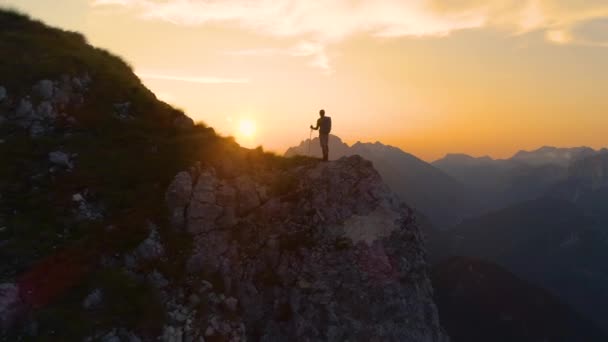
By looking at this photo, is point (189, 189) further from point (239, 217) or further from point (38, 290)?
point (38, 290)

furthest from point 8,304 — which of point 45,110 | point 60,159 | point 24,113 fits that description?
point 45,110

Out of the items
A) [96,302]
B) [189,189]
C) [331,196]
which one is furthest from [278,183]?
[96,302]

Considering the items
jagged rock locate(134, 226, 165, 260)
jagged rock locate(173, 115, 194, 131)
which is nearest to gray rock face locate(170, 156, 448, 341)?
jagged rock locate(134, 226, 165, 260)

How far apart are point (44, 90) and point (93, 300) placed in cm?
1373

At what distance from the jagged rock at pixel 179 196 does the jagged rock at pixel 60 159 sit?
15.6ft

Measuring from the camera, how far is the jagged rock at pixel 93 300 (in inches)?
563

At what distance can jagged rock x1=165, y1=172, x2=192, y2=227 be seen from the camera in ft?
63.5

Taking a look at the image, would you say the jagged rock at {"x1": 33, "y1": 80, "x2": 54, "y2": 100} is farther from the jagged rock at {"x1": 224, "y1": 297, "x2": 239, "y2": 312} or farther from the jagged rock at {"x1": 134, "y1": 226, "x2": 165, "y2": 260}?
the jagged rock at {"x1": 224, "y1": 297, "x2": 239, "y2": 312}

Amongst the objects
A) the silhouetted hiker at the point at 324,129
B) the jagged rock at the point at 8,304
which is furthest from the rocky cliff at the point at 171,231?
the silhouetted hiker at the point at 324,129

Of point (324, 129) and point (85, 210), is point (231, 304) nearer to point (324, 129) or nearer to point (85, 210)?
point (85, 210)

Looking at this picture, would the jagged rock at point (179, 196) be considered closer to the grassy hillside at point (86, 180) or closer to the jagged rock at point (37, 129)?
the grassy hillside at point (86, 180)

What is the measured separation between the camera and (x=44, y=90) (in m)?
22.7

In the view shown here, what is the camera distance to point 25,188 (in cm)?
1817

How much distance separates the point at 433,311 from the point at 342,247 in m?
5.64
